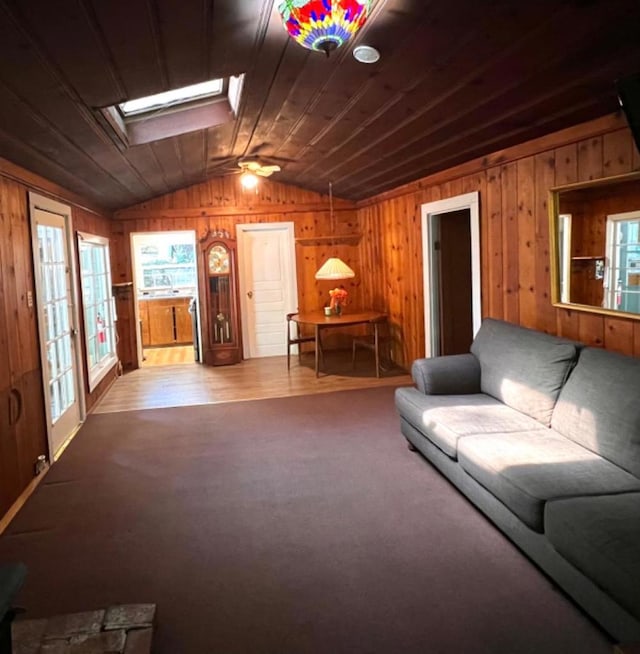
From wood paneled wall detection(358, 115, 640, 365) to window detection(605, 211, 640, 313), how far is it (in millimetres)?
113

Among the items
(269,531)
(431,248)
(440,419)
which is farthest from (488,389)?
(431,248)

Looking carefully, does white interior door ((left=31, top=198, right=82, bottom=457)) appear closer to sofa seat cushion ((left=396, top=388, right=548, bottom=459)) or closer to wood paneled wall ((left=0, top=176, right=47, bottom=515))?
wood paneled wall ((left=0, top=176, right=47, bottom=515))

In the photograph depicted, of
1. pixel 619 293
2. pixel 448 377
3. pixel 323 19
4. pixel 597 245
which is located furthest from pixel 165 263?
pixel 323 19

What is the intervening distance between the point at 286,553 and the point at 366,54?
2.49m

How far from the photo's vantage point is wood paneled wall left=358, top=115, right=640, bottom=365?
124 inches

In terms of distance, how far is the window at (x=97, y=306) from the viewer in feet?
18.7

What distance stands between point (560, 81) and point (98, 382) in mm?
5025

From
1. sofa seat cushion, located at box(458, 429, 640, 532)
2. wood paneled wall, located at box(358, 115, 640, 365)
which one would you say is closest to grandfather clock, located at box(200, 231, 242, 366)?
wood paneled wall, located at box(358, 115, 640, 365)

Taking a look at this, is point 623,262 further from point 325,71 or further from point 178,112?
point 178,112

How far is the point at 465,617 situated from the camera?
2.13m

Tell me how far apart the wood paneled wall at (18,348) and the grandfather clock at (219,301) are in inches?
136

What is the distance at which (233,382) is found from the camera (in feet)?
21.3

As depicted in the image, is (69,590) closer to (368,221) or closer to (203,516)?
(203,516)

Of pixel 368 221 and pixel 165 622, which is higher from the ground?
pixel 368 221
